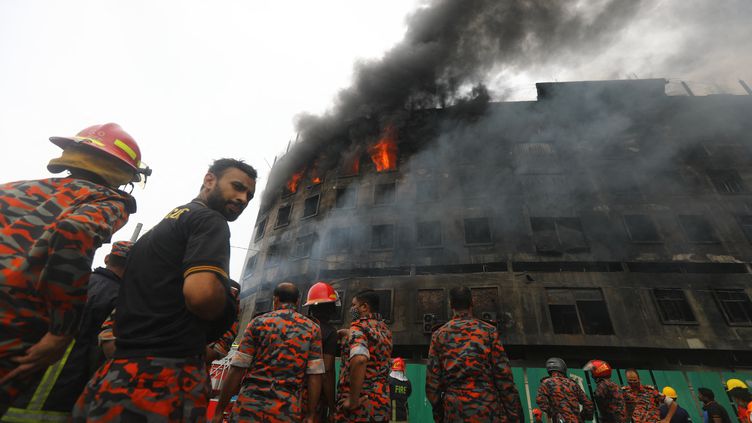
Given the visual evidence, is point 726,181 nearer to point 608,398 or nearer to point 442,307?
point 442,307

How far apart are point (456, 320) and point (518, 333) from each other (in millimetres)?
14356

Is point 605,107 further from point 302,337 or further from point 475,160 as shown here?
point 302,337

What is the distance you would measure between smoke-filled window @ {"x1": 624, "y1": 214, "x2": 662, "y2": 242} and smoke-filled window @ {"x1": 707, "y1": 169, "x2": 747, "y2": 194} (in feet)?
16.0

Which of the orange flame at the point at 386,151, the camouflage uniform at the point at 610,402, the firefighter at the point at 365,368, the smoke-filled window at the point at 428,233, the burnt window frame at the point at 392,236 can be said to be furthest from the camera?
the orange flame at the point at 386,151

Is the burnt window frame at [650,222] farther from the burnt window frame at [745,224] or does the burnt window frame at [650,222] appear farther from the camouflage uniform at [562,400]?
the camouflage uniform at [562,400]

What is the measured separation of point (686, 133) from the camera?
67.1ft

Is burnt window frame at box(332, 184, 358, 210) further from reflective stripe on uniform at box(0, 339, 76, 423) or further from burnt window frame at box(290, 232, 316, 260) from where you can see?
reflective stripe on uniform at box(0, 339, 76, 423)

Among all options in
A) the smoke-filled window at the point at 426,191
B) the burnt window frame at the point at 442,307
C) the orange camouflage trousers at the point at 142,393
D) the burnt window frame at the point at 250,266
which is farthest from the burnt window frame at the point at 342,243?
the orange camouflage trousers at the point at 142,393

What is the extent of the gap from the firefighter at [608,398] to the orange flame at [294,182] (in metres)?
23.4

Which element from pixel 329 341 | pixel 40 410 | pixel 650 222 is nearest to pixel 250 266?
pixel 329 341

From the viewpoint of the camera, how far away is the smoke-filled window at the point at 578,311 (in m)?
15.4

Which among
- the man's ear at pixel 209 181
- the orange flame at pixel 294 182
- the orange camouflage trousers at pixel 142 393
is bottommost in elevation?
the orange camouflage trousers at pixel 142 393

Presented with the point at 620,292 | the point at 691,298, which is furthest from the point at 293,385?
the point at 691,298

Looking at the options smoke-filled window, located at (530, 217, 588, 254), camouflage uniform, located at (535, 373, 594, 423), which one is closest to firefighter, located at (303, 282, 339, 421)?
camouflage uniform, located at (535, 373, 594, 423)
